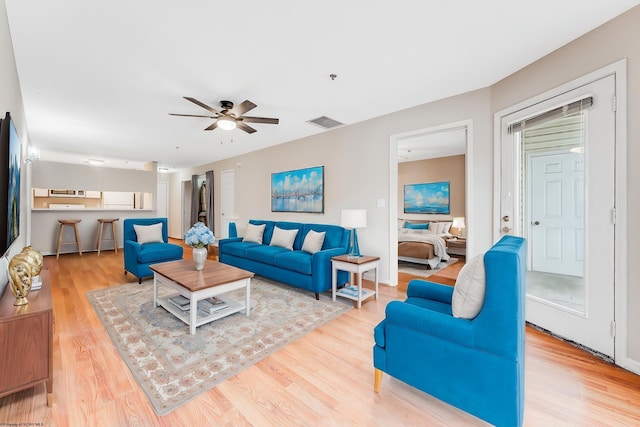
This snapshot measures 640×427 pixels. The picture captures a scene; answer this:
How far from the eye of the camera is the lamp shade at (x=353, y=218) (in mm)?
3486

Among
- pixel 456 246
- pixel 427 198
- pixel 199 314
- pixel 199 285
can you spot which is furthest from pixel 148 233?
pixel 427 198

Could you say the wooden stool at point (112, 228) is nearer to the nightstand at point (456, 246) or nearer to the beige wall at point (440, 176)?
the beige wall at point (440, 176)

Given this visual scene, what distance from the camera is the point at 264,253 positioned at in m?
4.05

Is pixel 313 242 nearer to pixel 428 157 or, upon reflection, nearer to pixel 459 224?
pixel 459 224

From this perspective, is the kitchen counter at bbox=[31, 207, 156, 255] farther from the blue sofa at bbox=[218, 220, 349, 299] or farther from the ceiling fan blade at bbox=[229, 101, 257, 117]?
the ceiling fan blade at bbox=[229, 101, 257, 117]

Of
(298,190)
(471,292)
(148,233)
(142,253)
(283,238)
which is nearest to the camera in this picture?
(471,292)

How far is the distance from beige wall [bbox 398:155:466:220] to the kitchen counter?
7.42 meters

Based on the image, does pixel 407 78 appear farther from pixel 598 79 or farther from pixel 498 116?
pixel 598 79

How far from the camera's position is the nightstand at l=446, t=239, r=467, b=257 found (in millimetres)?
5969

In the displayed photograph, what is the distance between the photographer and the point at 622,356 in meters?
1.92

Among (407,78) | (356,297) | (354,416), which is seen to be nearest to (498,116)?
(407,78)

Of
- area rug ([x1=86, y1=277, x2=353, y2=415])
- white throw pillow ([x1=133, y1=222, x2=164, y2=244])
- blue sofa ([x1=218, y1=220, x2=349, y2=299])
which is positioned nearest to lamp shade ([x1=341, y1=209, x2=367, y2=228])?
blue sofa ([x1=218, y1=220, x2=349, y2=299])

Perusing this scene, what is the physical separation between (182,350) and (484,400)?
2.11 m

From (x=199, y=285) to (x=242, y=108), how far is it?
187 cm
